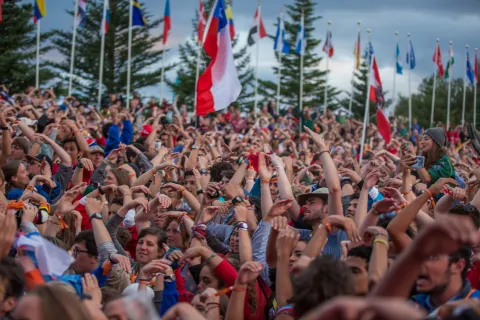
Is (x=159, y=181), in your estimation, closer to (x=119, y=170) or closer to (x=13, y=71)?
(x=119, y=170)

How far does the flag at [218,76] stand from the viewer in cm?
1200

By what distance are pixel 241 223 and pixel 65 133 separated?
569 cm

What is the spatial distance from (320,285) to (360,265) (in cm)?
104

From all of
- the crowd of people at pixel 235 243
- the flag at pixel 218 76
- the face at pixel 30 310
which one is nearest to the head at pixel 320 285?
the crowd of people at pixel 235 243

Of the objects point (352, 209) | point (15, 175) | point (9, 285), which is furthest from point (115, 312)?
point (15, 175)

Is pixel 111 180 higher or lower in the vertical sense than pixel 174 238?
higher

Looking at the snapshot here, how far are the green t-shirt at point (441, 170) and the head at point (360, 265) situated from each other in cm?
477

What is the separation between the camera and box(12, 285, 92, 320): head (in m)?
3.52

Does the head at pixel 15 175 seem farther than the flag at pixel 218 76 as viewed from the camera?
No

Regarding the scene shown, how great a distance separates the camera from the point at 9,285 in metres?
4.51

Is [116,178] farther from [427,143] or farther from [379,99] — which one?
[379,99]

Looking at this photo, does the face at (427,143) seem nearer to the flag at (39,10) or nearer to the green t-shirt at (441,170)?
the green t-shirt at (441,170)

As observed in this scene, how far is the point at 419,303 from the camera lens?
468cm

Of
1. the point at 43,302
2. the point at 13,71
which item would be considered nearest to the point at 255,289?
the point at 43,302
